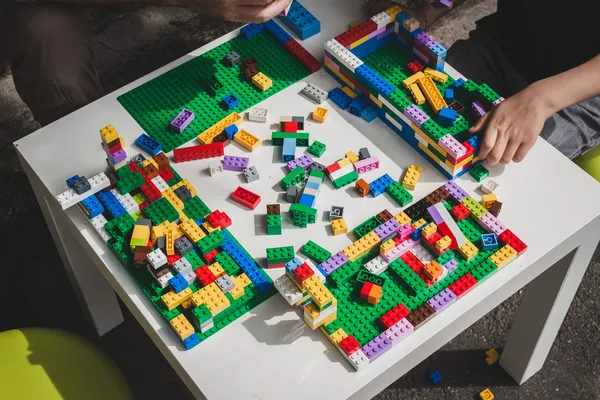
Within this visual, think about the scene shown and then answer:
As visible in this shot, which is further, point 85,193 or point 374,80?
point 374,80

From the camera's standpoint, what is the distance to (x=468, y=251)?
1598mm


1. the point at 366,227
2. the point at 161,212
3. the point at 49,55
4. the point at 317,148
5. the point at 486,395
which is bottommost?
the point at 486,395

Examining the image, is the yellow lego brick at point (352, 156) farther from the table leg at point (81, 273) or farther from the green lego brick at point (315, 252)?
the table leg at point (81, 273)

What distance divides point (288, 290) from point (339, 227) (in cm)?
21

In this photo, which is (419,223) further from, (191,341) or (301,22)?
(301,22)

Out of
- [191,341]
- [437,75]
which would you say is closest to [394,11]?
[437,75]

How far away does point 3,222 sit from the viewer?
8.51ft

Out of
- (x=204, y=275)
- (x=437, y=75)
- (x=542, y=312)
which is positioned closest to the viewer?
(x=204, y=275)

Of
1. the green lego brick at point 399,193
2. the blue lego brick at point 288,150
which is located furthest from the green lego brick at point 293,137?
the green lego brick at point 399,193

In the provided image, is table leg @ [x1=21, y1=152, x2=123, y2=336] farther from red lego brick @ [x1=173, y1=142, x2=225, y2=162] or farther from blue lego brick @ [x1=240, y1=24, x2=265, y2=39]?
blue lego brick @ [x1=240, y1=24, x2=265, y2=39]

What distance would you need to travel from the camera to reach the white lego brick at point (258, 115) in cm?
185

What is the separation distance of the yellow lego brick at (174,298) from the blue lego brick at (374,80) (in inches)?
25.8

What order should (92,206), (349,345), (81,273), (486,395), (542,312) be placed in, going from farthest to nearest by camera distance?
(486,395), (81,273), (542,312), (92,206), (349,345)

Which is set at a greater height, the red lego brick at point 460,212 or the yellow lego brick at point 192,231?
the yellow lego brick at point 192,231
